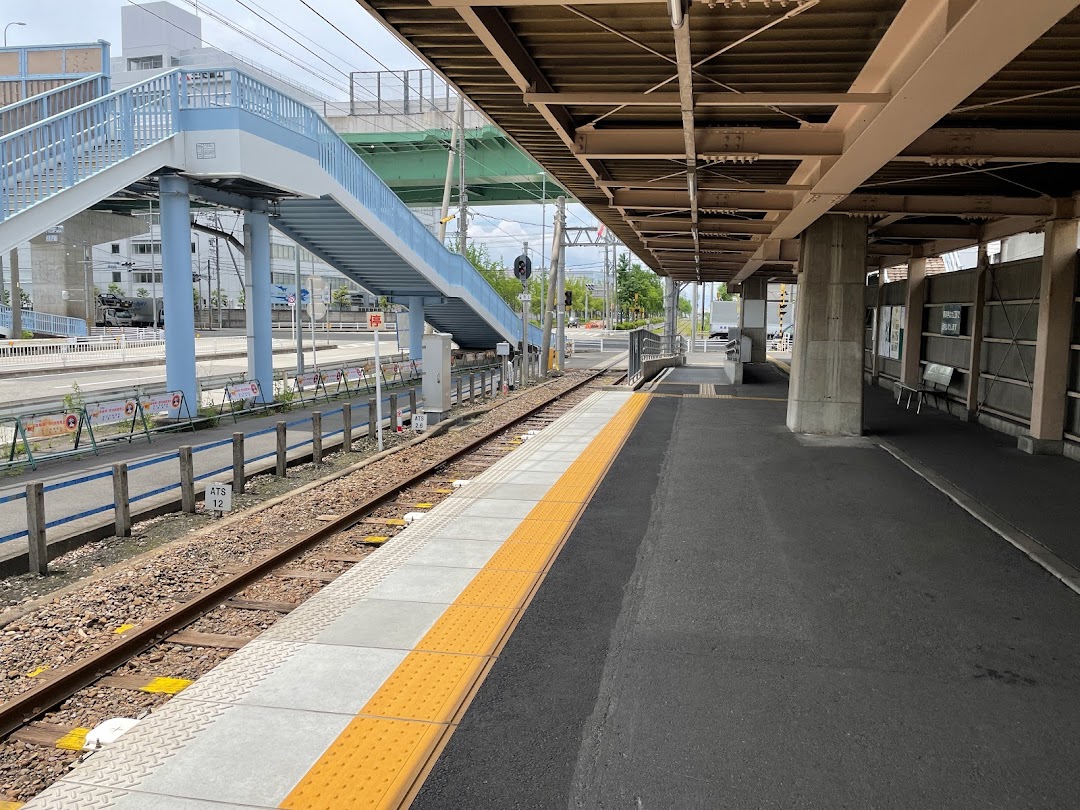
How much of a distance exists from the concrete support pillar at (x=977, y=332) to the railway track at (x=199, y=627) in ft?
36.3

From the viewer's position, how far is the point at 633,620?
590 centimetres

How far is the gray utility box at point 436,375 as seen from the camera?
17.3m

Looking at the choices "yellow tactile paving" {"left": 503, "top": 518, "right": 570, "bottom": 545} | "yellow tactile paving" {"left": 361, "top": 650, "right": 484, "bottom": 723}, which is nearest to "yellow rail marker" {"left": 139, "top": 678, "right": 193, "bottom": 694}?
"yellow tactile paving" {"left": 361, "top": 650, "right": 484, "bottom": 723}

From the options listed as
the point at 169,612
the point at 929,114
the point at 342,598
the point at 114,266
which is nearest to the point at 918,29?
the point at 929,114

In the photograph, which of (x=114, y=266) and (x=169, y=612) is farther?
(x=114, y=266)

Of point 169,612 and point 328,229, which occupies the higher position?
point 328,229

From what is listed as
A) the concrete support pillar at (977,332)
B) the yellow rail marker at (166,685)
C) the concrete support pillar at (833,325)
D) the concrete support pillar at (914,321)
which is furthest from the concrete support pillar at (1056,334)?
the yellow rail marker at (166,685)

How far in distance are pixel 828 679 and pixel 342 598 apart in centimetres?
361

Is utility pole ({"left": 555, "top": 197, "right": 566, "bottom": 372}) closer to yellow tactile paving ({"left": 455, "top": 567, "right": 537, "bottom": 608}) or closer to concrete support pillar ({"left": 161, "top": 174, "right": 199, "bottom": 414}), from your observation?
concrete support pillar ({"left": 161, "top": 174, "right": 199, "bottom": 414})

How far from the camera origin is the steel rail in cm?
482

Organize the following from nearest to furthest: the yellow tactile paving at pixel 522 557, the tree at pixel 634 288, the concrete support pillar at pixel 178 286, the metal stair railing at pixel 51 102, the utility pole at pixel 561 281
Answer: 1. the yellow tactile paving at pixel 522 557
2. the metal stair railing at pixel 51 102
3. the concrete support pillar at pixel 178 286
4. the utility pole at pixel 561 281
5. the tree at pixel 634 288

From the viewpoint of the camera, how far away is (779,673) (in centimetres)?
506

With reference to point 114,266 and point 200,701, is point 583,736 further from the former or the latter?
point 114,266

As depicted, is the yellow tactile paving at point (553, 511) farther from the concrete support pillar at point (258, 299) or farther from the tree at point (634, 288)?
the tree at point (634, 288)
